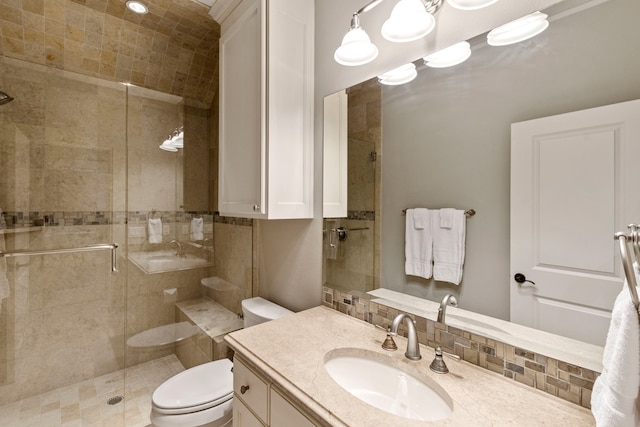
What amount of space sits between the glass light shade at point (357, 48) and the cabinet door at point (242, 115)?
439mm

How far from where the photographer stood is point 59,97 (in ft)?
6.15

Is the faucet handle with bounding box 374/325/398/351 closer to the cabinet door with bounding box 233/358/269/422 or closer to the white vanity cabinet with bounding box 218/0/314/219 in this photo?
the cabinet door with bounding box 233/358/269/422

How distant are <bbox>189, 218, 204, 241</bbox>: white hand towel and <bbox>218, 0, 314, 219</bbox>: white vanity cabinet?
80 centimetres

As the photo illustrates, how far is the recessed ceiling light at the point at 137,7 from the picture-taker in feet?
5.73

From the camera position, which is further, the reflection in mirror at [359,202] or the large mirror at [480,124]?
the reflection in mirror at [359,202]

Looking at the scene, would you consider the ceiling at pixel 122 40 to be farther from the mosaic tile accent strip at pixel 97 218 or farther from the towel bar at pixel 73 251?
the towel bar at pixel 73 251

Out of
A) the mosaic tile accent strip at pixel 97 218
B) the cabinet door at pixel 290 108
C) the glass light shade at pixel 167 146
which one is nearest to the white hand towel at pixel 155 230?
the mosaic tile accent strip at pixel 97 218

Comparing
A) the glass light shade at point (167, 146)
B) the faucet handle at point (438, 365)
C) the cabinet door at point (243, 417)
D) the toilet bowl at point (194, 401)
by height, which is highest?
the glass light shade at point (167, 146)

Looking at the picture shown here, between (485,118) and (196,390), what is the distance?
1867 mm

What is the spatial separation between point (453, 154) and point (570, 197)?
357 millimetres

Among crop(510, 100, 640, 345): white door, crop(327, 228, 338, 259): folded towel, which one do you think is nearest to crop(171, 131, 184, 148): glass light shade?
crop(327, 228, 338, 259): folded towel

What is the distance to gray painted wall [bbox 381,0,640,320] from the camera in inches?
27.9

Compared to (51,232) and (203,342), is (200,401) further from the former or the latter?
(51,232)

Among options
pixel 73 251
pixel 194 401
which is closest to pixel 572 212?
pixel 194 401
